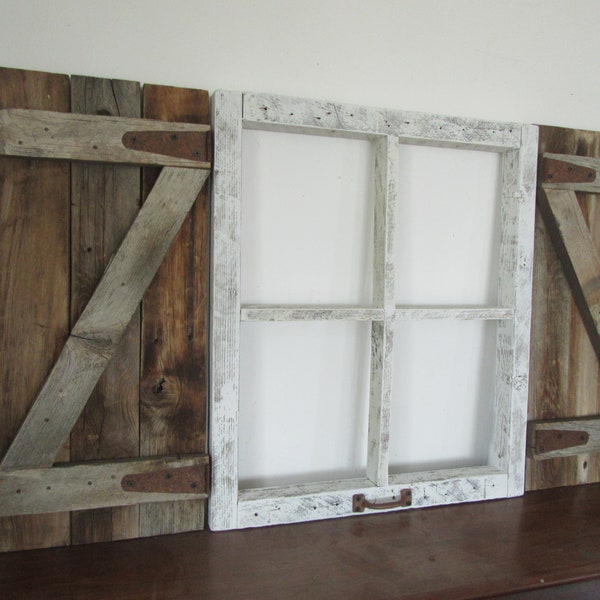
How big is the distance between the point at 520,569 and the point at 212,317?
83 cm

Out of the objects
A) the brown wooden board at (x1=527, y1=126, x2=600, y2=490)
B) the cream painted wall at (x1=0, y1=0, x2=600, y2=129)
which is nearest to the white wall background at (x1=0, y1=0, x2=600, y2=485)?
the cream painted wall at (x1=0, y1=0, x2=600, y2=129)

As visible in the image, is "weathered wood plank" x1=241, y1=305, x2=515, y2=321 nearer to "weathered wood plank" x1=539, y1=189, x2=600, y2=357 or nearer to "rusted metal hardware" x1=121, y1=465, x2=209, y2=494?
"weathered wood plank" x1=539, y1=189, x2=600, y2=357

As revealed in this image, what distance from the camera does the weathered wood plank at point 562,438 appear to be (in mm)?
1377

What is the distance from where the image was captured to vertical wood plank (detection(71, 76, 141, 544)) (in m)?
1.07

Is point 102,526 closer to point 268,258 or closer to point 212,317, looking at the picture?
point 212,317

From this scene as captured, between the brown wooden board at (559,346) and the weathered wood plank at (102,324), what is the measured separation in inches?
37.3

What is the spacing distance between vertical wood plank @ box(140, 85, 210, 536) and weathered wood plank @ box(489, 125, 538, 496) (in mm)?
774

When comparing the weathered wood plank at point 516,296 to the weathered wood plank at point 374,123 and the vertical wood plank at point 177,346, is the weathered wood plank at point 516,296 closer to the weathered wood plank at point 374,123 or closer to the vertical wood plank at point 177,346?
the weathered wood plank at point 374,123

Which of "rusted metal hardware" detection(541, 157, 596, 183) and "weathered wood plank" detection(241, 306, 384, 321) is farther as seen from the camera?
"rusted metal hardware" detection(541, 157, 596, 183)

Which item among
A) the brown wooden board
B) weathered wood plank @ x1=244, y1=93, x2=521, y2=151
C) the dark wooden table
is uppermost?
weathered wood plank @ x1=244, y1=93, x2=521, y2=151

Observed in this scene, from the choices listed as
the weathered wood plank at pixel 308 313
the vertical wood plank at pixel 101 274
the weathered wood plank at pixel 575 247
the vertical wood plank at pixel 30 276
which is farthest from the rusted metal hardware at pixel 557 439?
the vertical wood plank at pixel 30 276

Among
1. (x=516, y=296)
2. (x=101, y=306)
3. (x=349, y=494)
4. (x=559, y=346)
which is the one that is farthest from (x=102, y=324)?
(x=559, y=346)

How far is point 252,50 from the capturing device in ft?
3.92

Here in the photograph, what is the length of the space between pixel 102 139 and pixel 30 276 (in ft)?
1.03
